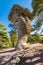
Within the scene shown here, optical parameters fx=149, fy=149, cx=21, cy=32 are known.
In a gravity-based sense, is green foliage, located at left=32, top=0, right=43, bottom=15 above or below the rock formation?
above

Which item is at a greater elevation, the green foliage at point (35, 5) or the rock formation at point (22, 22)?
the green foliage at point (35, 5)

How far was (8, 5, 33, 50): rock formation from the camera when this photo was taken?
1196cm

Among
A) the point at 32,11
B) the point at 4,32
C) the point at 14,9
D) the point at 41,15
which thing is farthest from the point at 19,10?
the point at 4,32

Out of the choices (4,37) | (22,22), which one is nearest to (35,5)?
(22,22)

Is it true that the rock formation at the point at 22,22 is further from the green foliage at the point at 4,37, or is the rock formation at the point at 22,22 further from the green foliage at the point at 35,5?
the green foliage at the point at 4,37

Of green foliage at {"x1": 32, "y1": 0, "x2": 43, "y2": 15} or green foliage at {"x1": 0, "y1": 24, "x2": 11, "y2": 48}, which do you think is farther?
green foliage at {"x1": 0, "y1": 24, "x2": 11, "y2": 48}

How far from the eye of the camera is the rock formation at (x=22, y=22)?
39.2 ft

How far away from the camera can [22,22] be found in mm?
12102

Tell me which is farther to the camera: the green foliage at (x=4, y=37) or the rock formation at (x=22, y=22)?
the green foliage at (x=4, y=37)

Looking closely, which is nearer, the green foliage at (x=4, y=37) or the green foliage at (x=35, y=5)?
the green foliage at (x=35, y=5)

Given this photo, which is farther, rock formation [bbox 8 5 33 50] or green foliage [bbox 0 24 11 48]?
green foliage [bbox 0 24 11 48]

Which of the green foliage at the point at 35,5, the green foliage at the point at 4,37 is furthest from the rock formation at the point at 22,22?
the green foliage at the point at 4,37

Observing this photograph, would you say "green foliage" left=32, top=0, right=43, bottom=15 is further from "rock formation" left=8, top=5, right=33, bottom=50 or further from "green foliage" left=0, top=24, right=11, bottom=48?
"green foliage" left=0, top=24, right=11, bottom=48

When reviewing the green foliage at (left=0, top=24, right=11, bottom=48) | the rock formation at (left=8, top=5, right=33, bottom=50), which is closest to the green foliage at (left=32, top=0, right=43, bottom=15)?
the rock formation at (left=8, top=5, right=33, bottom=50)
